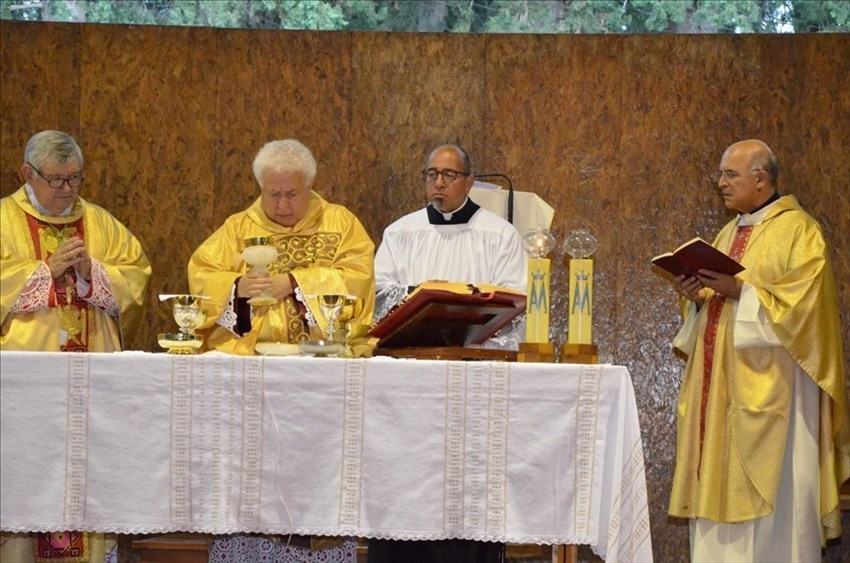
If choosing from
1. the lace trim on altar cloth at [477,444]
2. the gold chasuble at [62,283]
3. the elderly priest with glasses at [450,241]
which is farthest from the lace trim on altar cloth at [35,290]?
the lace trim on altar cloth at [477,444]

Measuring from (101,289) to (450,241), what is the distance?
186 centimetres

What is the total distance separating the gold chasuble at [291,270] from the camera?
16.6 feet

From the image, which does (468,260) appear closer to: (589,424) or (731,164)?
(731,164)

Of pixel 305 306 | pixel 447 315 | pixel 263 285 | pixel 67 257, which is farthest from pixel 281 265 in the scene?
pixel 447 315

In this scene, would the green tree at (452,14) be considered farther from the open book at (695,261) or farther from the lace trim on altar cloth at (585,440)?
the lace trim on altar cloth at (585,440)

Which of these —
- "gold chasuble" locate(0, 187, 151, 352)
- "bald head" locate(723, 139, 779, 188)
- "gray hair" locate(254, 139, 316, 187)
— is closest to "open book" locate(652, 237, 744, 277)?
"bald head" locate(723, 139, 779, 188)

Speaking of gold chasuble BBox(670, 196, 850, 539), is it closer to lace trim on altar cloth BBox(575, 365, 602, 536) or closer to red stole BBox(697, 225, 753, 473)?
red stole BBox(697, 225, 753, 473)

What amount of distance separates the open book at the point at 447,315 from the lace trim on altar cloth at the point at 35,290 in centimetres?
164

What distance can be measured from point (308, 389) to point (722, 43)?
411cm

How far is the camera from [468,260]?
20.6 ft

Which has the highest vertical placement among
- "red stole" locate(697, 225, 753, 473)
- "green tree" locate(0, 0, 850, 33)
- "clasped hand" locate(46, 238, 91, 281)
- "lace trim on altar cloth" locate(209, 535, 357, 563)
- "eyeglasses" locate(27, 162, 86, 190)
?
"green tree" locate(0, 0, 850, 33)

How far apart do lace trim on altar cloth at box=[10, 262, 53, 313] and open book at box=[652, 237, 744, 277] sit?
266 centimetres

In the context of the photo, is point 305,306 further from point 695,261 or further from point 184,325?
point 695,261

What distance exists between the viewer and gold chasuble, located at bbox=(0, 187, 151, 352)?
17.1 feet
